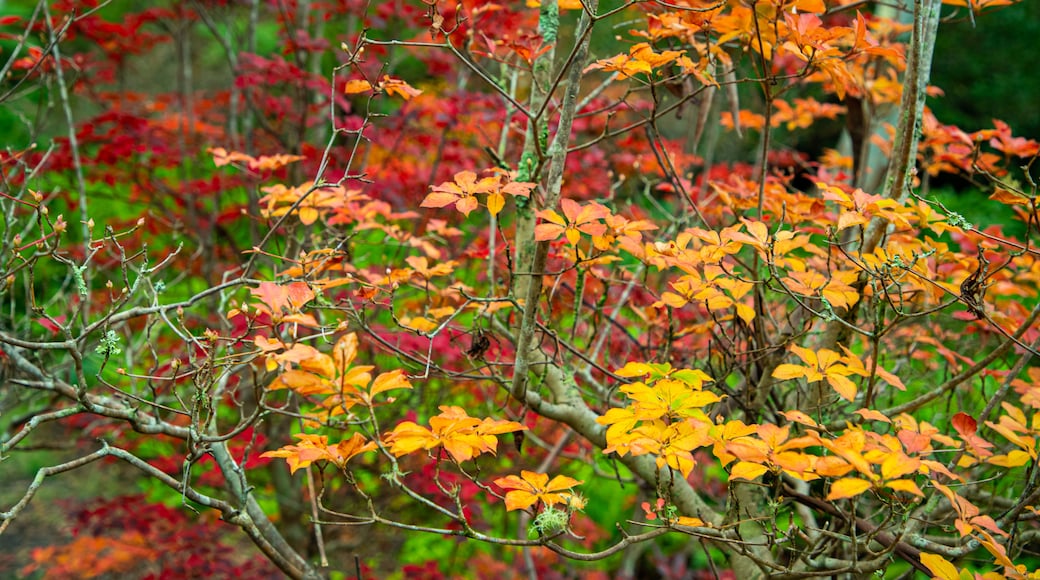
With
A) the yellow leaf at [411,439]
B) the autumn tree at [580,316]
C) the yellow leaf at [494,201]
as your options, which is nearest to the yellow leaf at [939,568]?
the autumn tree at [580,316]

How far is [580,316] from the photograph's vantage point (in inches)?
88.4

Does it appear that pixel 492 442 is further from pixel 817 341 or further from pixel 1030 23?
pixel 1030 23

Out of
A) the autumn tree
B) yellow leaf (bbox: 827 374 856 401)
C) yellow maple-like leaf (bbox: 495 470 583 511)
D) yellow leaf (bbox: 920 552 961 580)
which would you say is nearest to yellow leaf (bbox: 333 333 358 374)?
the autumn tree

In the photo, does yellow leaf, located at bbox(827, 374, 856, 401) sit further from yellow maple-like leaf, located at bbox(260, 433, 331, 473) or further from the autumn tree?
yellow maple-like leaf, located at bbox(260, 433, 331, 473)

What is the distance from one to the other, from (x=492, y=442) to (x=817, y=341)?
0.92 m

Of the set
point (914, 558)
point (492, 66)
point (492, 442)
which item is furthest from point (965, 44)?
point (492, 442)

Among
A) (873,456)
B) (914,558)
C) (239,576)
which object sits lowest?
(239,576)

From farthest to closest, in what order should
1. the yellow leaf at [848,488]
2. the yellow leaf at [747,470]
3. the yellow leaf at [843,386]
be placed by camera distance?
the yellow leaf at [843,386] → the yellow leaf at [747,470] → the yellow leaf at [848,488]

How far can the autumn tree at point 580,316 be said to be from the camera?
1133mm

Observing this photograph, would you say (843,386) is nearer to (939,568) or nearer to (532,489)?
(939,568)

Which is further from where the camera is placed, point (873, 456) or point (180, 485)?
point (180, 485)

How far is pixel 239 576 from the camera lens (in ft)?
8.72

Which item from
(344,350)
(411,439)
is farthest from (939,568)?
(344,350)

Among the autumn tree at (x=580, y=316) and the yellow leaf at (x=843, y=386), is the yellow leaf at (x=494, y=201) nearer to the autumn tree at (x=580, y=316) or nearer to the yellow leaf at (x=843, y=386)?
the autumn tree at (x=580, y=316)
